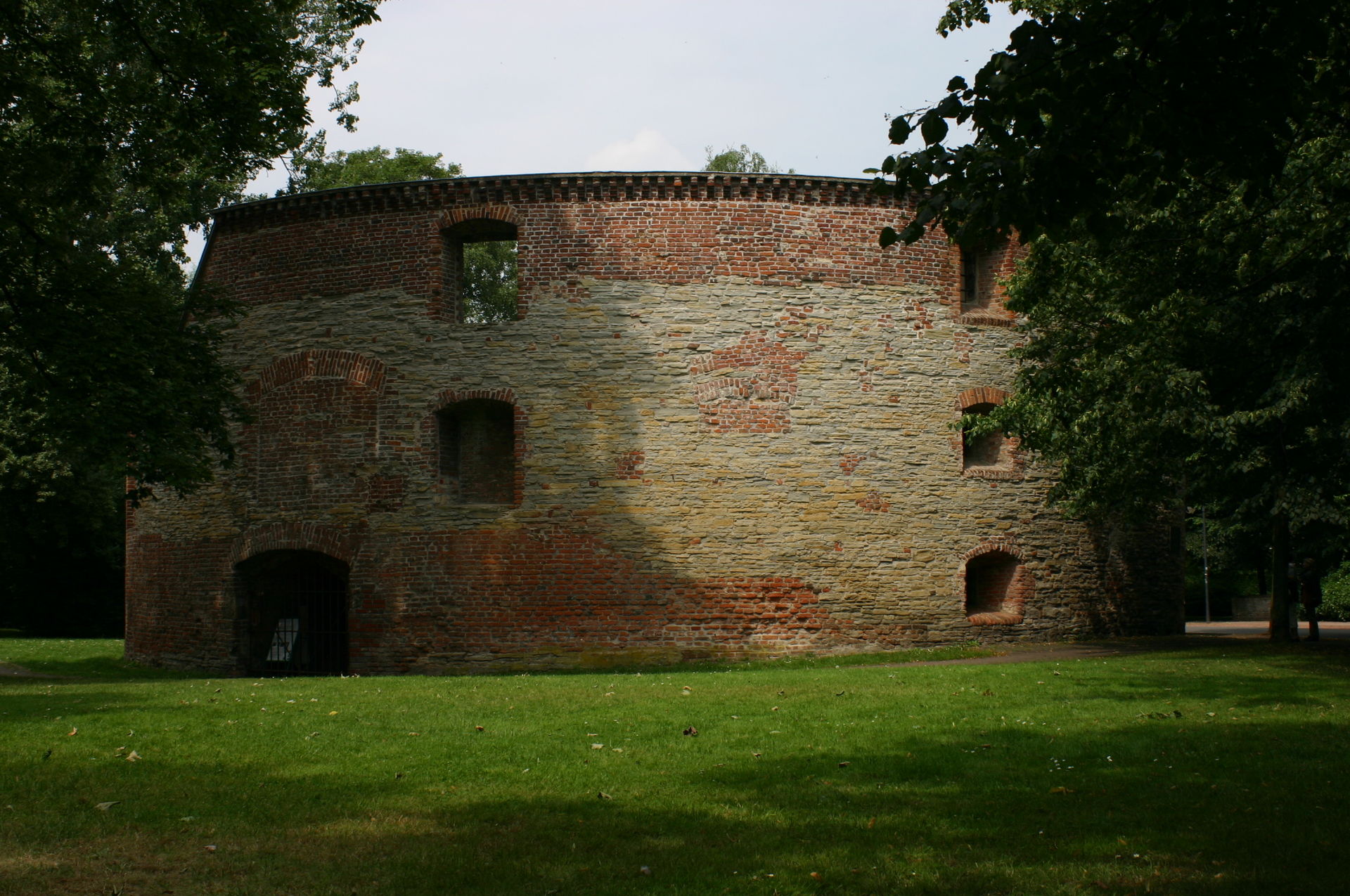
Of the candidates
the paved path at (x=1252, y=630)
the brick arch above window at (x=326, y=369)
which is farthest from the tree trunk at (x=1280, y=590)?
the brick arch above window at (x=326, y=369)

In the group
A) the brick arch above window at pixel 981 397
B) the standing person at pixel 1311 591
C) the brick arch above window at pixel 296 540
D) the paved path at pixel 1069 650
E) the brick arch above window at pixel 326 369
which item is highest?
the brick arch above window at pixel 326 369

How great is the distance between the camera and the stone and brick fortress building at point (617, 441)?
1609 centimetres

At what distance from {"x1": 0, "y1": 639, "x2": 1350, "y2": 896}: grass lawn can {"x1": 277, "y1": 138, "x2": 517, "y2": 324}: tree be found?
508 inches

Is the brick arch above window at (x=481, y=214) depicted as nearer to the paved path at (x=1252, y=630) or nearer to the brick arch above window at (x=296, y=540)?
the brick arch above window at (x=296, y=540)

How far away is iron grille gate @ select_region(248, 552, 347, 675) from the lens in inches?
690

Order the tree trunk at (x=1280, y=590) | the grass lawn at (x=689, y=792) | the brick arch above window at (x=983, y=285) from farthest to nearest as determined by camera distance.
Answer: the brick arch above window at (x=983, y=285)
the tree trunk at (x=1280, y=590)
the grass lawn at (x=689, y=792)

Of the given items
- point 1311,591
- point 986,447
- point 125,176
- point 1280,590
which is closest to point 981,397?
point 986,447

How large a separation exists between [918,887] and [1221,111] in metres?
4.12

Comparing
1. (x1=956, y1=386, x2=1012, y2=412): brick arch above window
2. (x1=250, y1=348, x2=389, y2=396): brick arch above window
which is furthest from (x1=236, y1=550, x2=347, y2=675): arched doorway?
(x1=956, y1=386, x2=1012, y2=412): brick arch above window

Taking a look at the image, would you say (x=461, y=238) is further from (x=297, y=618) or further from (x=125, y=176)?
(x=297, y=618)

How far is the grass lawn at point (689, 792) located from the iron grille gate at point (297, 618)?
6.26 meters

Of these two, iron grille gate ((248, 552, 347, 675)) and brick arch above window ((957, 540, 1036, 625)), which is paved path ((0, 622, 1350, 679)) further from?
iron grille gate ((248, 552, 347, 675))

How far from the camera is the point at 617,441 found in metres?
16.3

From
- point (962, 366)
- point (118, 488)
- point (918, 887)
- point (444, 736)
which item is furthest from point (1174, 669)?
point (118, 488)
